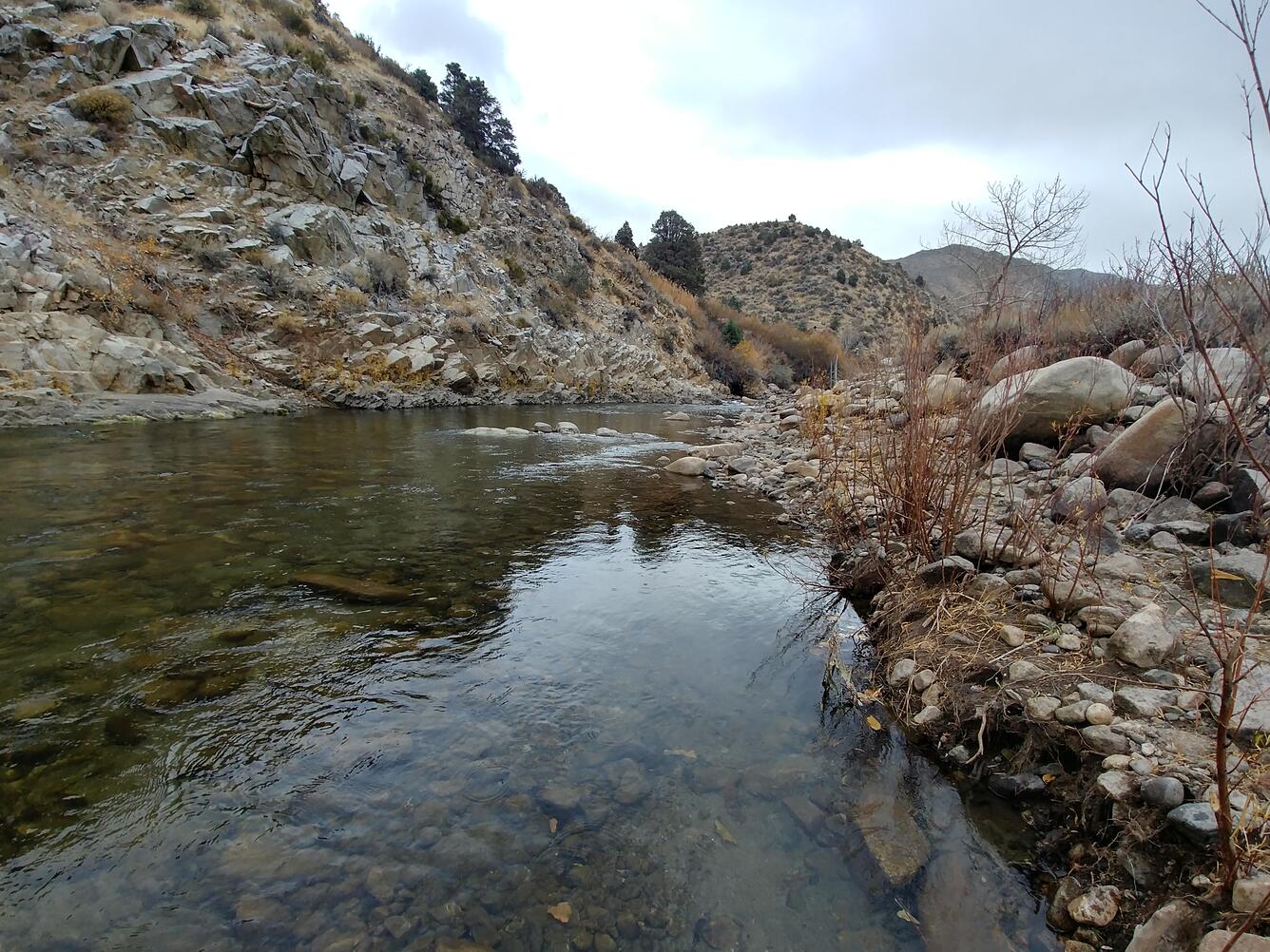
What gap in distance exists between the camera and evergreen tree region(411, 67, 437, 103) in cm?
3269

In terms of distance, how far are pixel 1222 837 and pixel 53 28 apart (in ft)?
98.7

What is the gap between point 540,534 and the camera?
20.4 ft

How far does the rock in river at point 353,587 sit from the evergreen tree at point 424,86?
119 feet

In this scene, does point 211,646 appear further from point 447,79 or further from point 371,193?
point 447,79

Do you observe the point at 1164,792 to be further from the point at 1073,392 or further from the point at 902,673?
the point at 1073,392

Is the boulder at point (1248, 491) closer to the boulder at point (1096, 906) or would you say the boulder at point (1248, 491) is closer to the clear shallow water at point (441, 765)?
the clear shallow water at point (441, 765)

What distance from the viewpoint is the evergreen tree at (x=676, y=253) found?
44.2 m

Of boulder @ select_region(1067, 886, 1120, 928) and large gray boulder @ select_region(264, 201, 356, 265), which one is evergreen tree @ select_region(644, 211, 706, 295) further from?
boulder @ select_region(1067, 886, 1120, 928)

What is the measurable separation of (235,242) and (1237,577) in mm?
23077

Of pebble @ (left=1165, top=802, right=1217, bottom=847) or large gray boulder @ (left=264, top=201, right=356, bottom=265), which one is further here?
large gray boulder @ (left=264, top=201, right=356, bottom=265)

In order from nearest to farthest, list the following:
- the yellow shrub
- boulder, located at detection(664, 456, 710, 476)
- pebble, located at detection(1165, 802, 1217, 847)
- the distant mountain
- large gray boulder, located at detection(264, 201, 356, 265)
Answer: pebble, located at detection(1165, 802, 1217, 847), the distant mountain, boulder, located at detection(664, 456, 710, 476), the yellow shrub, large gray boulder, located at detection(264, 201, 356, 265)

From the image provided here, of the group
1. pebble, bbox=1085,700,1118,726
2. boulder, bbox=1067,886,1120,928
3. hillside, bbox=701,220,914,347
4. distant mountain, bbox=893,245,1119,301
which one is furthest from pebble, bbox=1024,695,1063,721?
hillside, bbox=701,220,914,347

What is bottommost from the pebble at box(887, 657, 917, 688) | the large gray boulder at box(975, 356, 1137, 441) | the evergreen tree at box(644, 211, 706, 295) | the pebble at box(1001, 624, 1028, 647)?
the pebble at box(887, 657, 917, 688)

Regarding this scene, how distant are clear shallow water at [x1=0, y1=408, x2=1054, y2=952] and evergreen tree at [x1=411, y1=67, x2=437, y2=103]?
35607mm
